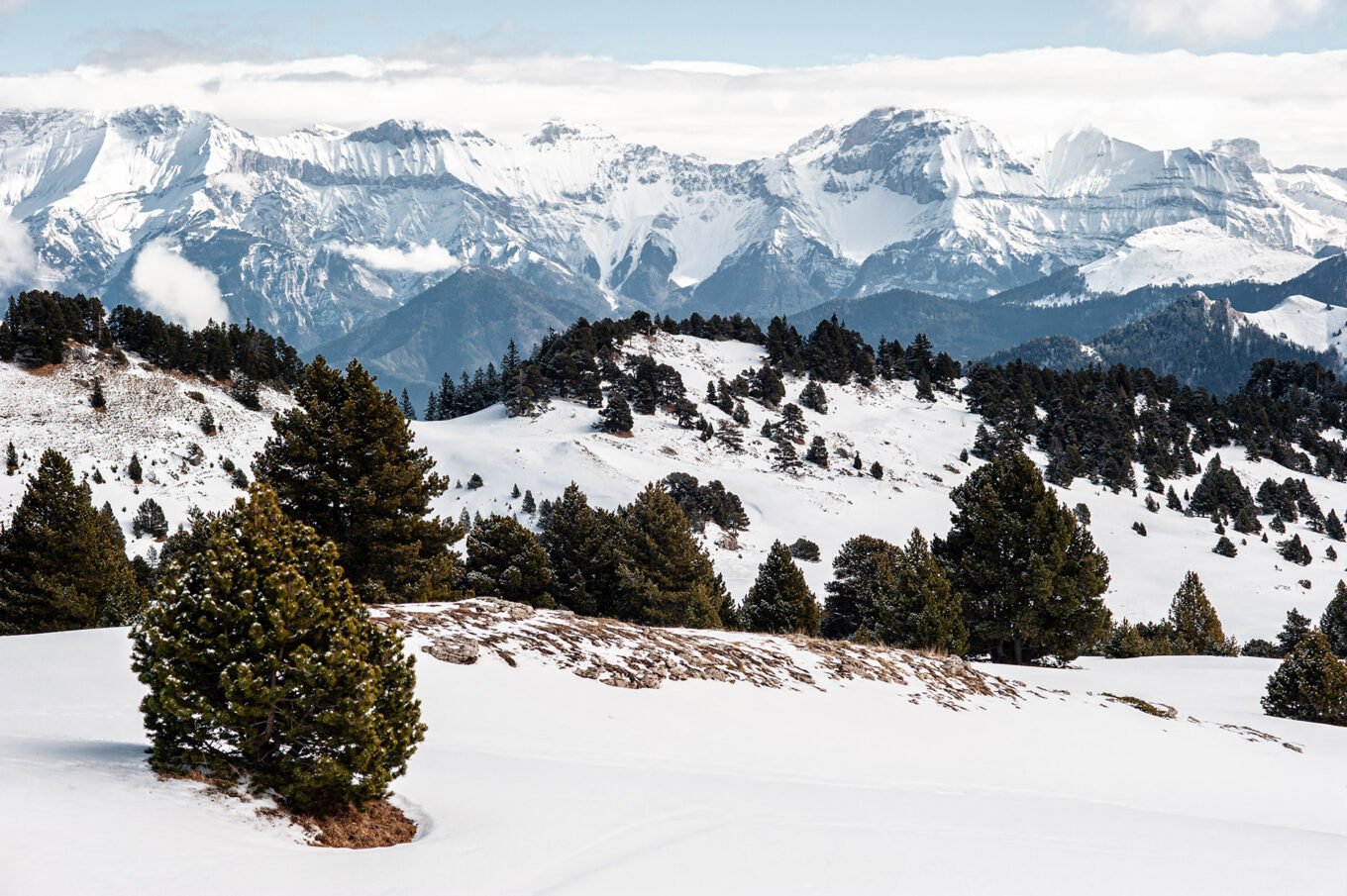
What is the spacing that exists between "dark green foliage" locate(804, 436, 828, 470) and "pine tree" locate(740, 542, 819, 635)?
180 feet

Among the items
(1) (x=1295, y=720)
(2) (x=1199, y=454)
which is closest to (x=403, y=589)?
(1) (x=1295, y=720)

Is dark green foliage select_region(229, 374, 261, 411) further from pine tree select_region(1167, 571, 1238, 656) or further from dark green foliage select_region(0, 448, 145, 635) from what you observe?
pine tree select_region(1167, 571, 1238, 656)

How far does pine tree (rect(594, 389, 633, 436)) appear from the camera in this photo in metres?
98.6

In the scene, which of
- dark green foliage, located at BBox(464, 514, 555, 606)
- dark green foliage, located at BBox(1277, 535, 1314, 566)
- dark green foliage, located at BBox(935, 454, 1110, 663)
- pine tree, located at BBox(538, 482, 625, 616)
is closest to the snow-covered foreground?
dark green foliage, located at BBox(935, 454, 1110, 663)

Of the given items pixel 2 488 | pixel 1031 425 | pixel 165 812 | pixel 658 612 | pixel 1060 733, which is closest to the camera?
pixel 165 812

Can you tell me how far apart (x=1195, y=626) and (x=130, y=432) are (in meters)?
79.1

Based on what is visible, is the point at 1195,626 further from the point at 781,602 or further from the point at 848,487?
the point at 848,487

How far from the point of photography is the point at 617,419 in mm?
98750

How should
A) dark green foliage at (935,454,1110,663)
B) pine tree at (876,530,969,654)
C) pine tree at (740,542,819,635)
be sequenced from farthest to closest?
1. pine tree at (740,542,819,635)
2. dark green foliage at (935,454,1110,663)
3. pine tree at (876,530,969,654)

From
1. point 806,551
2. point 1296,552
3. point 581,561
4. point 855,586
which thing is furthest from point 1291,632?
point 581,561

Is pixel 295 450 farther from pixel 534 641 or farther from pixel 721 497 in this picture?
pixel 721 497

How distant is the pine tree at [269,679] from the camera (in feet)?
32.8

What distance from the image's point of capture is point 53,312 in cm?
8306

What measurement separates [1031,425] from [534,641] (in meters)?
105
